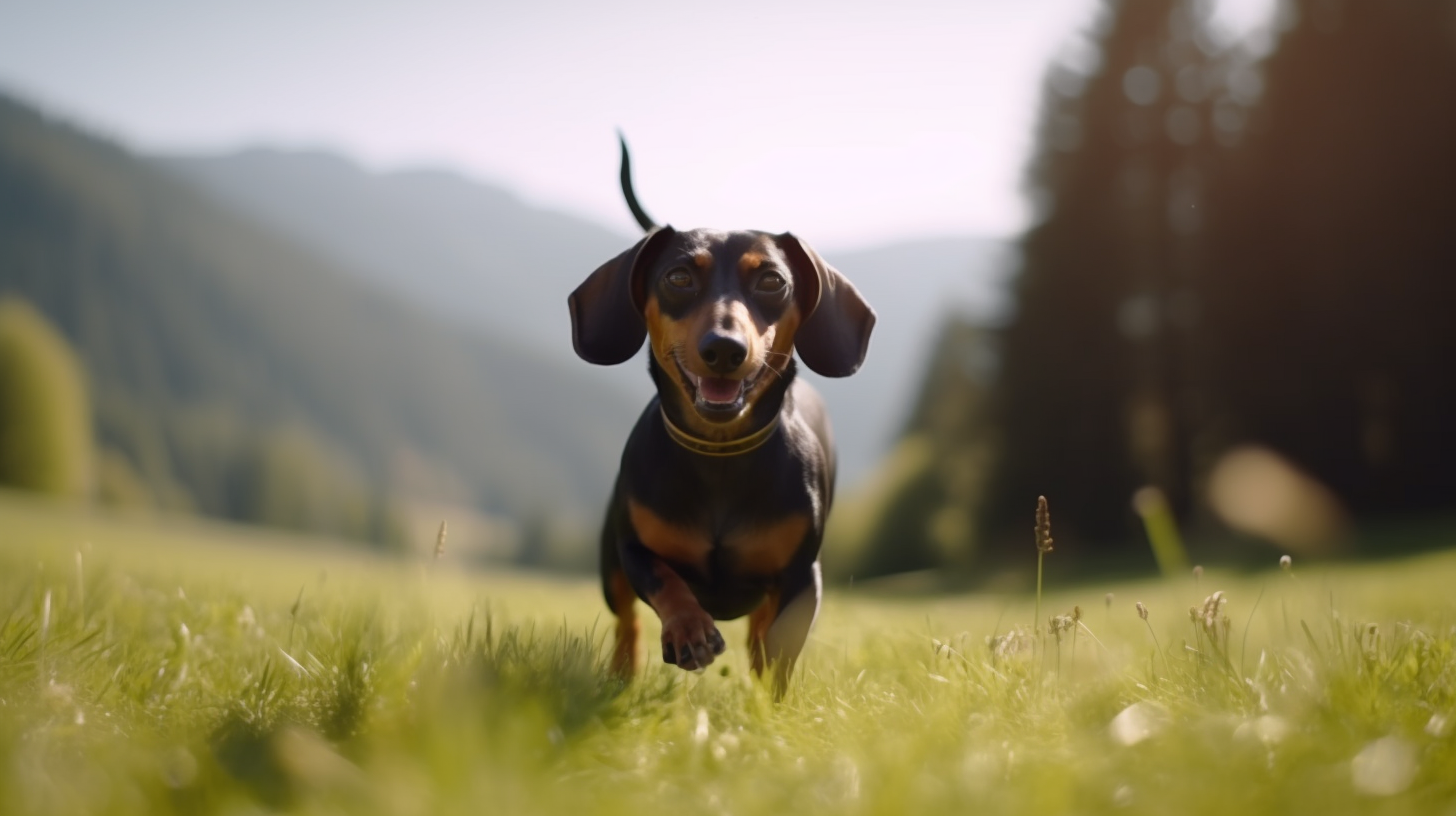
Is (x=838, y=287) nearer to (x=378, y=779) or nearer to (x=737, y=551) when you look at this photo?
(x=737, y=551)

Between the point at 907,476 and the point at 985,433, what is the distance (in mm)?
7146

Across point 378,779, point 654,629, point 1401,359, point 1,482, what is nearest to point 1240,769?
point 378,779

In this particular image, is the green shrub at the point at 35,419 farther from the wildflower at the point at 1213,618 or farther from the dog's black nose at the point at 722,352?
the wildflower at the point at 1213,618

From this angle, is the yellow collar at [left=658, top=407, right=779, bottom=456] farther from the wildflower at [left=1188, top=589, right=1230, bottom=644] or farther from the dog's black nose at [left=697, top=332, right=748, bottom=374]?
the wildflower at [left=1188, top=589, right=1230, bottom=644]

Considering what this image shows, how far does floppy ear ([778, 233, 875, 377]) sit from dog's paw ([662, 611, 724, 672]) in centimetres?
99

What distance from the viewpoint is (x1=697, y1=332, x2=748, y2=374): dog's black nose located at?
2.85 m

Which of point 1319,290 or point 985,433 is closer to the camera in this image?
point 1319,290

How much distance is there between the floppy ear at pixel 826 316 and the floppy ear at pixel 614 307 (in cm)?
48

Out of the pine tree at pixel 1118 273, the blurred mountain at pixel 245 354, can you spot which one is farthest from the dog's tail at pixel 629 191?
the blurred mountain at pixel 245 354

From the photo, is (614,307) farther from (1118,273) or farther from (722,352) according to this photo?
(1118,273)

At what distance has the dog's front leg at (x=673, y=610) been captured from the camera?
107 inches

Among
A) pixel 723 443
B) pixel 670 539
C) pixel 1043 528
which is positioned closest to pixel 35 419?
pixel 670 539

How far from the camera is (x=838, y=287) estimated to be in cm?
355

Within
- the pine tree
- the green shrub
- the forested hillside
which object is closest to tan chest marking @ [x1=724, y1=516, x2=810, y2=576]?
the forested hillside
